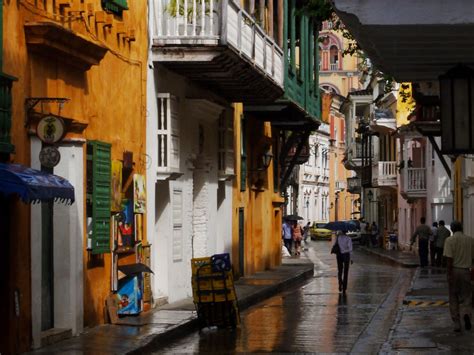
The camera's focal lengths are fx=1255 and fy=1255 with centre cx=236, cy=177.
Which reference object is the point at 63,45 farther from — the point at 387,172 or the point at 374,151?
the point at 374,151

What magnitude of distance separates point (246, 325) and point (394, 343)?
3667 mm

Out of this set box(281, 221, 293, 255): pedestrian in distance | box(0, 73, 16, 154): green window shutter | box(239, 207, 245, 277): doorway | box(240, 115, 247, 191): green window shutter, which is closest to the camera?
box(0, 73, 16, 154): green window shutter

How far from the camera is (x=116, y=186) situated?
731 inches

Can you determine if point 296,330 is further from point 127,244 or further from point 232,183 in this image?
point 232,183

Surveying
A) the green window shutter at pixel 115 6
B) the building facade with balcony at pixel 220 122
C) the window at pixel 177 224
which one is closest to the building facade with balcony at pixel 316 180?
the building facade with balcony at pixel 220 122

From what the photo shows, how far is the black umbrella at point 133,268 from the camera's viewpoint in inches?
742

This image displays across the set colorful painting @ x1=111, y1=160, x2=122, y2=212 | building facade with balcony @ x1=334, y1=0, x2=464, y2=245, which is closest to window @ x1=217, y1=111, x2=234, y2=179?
colorful painting @ x1=111, y1=160, x2=122, y2=212

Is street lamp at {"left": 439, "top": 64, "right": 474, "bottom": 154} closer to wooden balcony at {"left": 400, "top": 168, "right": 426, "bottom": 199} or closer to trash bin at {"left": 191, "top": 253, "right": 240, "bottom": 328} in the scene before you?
trash bin at {"left": 191, "top": 253, "right": 240, "bottom": 328}

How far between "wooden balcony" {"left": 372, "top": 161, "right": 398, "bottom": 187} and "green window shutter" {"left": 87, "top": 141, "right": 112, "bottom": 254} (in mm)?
45781

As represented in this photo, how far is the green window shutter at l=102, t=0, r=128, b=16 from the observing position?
59.7 feet

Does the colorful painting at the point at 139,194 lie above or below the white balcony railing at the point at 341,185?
below

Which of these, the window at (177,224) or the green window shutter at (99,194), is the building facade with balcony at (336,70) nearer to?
the window at (177,224)

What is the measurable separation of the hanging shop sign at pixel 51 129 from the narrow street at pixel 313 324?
3.39m

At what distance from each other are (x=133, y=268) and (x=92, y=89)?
3.09m
